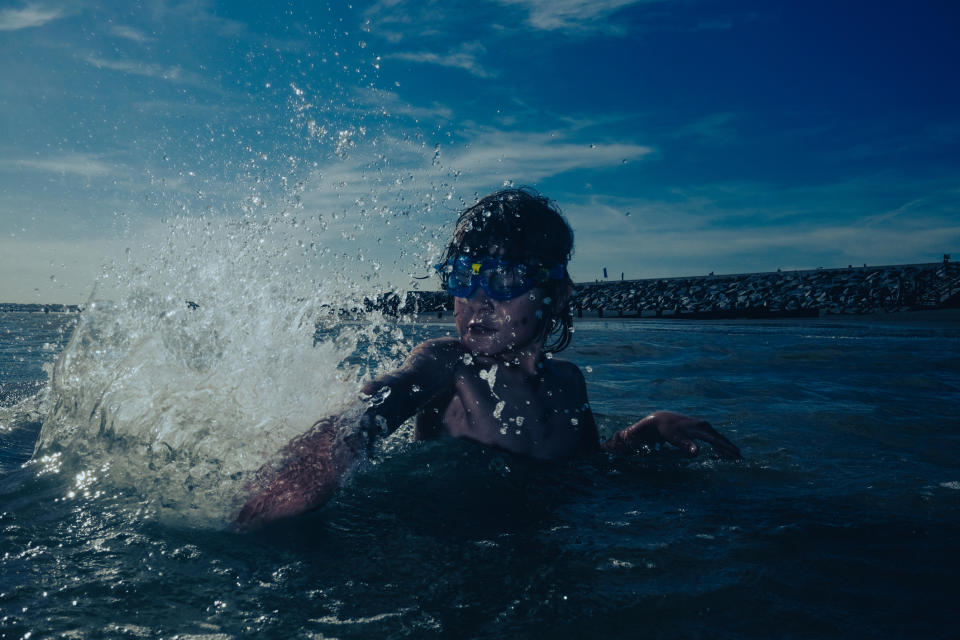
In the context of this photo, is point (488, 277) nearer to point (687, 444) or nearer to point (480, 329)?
point (480, 329)

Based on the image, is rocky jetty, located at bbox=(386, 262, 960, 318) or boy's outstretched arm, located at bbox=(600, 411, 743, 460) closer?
boy's outstretched arm, located at bbox=(600, 411, 743, 460)

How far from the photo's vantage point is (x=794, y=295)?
27828 mm

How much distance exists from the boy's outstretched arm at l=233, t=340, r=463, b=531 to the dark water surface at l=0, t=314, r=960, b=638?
9 cm

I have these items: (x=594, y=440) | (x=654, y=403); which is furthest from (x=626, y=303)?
(x=594, y=440)

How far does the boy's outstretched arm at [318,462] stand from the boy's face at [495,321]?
635 mm

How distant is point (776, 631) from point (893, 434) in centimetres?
289

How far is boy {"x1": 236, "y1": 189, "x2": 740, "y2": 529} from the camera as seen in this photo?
8.74ft

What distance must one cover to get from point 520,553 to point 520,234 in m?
1.53

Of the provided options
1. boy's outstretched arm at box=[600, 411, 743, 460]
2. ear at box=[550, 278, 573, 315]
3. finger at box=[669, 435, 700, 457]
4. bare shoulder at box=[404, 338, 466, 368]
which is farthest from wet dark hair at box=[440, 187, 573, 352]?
finger at box=[669, 435, 700, 457]

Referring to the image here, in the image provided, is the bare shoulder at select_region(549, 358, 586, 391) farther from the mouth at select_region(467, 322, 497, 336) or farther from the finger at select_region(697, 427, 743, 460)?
the finger at select_region(697, 427, 743, 460)

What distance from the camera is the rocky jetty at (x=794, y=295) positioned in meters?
23.7

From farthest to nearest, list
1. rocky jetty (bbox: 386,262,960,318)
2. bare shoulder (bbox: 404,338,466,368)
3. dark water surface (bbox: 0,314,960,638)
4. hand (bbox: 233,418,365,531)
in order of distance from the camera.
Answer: rocky jetty (bbox: 386,262,960,318), bare shoulder (bbox: 404,338,466,368), hand (bbox: 233,418,365,531), dark water surface (bbox: 0,314,960,638)

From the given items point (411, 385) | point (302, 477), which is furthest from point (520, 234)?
point (302, 477)

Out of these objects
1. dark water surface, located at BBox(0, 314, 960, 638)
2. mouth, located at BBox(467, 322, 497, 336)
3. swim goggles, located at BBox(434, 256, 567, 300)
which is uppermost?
swim goggles, located at BBox(434, 256, 567, 300)
